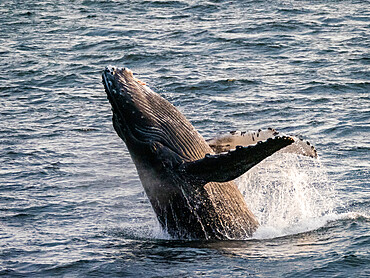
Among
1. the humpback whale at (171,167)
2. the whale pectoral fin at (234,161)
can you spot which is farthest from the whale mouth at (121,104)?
the whale pectoral fin at (234,161)

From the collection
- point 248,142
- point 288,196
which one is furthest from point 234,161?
point 288,196

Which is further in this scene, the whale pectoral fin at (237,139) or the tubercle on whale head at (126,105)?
the whale pectoral fin at (237,139)

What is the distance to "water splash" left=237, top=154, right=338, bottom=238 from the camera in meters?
13.3

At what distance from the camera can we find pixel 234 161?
1079 cm

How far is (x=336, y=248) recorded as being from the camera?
440 inches

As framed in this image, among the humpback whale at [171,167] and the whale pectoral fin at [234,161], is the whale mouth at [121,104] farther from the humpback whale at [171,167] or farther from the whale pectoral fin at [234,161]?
the whale pectoral fin at [234,161]

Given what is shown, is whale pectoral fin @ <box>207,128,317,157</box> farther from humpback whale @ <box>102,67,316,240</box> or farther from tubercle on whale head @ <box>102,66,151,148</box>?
tubercle on whale head @ <box>102,66,151,148</box>

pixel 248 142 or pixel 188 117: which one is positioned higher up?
pixel 248 142

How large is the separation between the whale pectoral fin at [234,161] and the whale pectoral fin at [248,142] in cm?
187

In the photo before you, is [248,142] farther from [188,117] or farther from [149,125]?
[188,117]

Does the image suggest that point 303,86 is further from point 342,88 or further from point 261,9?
point 261,9

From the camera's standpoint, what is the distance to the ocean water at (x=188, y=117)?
11.6m

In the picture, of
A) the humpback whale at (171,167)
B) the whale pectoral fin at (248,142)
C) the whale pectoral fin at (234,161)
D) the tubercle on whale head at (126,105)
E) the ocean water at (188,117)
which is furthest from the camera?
the whale pectoral fin at (248,142)

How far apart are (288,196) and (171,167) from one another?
4.03 meters
